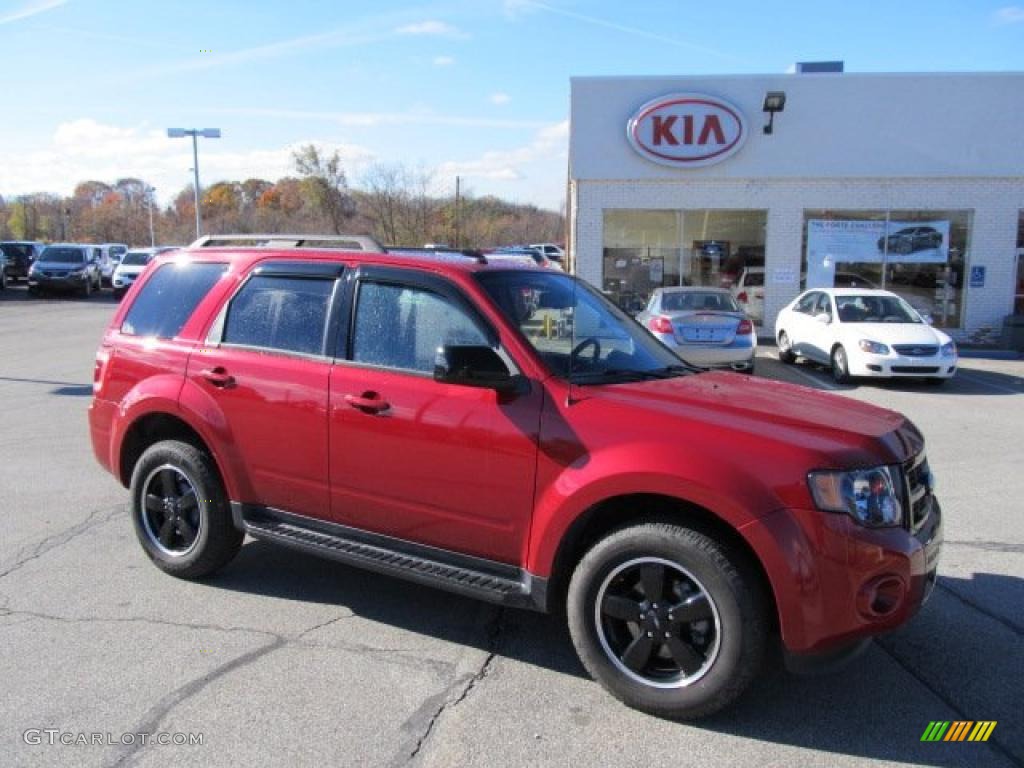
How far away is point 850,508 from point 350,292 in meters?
2.50

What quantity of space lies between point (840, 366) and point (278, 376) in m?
10.4

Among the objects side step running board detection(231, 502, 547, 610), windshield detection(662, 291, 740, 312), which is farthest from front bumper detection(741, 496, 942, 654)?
windshield detection(662, 291, 740, 312)

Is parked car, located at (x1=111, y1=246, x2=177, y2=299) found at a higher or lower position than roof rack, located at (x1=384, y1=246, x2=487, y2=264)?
lower

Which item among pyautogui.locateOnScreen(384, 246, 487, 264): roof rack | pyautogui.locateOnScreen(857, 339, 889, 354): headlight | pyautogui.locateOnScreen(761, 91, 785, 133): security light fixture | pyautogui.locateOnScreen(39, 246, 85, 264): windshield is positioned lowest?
pyautogui.locateOnScreen(857, 339, 889, 354): headlight

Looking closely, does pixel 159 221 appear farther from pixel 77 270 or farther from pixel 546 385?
pixel 546 385

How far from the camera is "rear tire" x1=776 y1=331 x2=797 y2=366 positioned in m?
14.8

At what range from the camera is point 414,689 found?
349 centimetres

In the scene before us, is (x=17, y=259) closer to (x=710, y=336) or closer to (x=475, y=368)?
(x=710, y=336)

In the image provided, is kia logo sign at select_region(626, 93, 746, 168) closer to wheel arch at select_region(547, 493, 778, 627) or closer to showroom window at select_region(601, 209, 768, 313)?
showroom window at select_region(601, 209, 768, 313)

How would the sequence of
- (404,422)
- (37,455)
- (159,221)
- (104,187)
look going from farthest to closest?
(104,187), (159,221), (37,455), (404,422)

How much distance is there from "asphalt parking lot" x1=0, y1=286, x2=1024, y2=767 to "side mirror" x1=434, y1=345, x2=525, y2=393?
50.6 inches

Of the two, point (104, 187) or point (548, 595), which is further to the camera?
point (104, 187)

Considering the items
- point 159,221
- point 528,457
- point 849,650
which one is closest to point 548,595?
point 528,457

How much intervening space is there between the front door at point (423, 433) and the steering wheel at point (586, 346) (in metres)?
0.42
